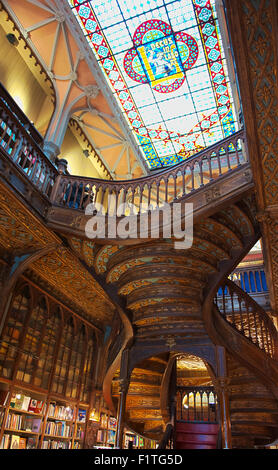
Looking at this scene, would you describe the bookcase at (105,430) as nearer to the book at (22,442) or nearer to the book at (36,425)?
the book at (36,425)

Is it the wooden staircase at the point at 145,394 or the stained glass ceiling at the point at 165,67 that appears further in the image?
the stained glass ceiling at the point at 165,67

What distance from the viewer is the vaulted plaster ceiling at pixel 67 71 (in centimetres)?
655

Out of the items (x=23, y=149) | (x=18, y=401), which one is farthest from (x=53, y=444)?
(x=23, y=149)

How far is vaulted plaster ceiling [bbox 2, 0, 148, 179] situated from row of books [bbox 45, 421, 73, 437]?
5.06 meters

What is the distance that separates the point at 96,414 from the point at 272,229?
5.59m

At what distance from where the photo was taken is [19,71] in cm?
676

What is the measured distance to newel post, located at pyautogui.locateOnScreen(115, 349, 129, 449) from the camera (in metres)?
5.05

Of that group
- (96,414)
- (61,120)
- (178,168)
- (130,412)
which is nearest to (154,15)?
(61,120)

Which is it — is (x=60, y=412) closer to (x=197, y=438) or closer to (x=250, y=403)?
(x=197, y=438)

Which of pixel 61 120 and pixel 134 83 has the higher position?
pixel 134 83

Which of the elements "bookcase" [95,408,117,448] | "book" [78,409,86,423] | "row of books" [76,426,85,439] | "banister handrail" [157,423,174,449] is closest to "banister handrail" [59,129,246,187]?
"banister handrail" [157,423,174,449]

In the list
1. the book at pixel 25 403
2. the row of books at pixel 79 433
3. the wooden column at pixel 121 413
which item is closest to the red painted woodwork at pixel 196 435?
the wooden column at pixel 121 413

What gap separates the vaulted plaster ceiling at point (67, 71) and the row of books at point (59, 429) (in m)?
5.06

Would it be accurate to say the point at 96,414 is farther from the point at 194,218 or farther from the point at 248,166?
the point at 248,166
